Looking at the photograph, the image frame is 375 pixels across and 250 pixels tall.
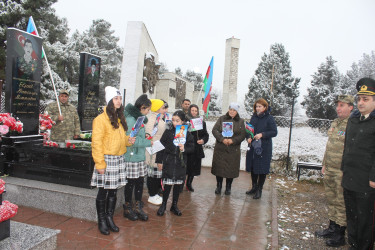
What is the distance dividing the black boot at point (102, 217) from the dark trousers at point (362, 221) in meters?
2.98

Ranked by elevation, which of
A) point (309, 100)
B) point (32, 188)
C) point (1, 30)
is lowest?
point (32, 188)

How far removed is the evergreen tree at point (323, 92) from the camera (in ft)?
62.3

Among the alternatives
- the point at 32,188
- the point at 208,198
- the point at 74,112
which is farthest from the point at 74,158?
the point at 208,198

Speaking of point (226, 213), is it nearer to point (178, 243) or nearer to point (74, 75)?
point (178, 243)

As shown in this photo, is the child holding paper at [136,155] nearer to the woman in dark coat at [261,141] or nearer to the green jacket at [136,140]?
the green jacket at [136,140]

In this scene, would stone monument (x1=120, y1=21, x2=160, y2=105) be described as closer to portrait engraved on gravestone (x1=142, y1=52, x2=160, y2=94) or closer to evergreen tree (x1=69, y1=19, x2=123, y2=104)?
portrait engraved on gravestone (x1=142, y1=52, x2=160, y2=94)

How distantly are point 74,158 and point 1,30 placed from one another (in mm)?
14693

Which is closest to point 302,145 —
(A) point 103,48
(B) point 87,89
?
(B) point 87,89

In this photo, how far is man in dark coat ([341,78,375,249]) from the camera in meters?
2.97

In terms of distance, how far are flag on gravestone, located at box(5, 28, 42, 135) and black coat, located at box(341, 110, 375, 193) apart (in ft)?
16.1

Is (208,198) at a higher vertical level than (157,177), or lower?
lower

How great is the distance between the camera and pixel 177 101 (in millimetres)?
11438

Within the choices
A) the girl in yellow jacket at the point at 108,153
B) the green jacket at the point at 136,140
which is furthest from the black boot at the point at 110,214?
the green jacket at the point at 136,140

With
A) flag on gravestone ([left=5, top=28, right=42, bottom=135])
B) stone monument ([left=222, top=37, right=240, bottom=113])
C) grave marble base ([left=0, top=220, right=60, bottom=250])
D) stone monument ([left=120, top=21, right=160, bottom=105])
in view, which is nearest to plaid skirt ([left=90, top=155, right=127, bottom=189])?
grave marble base ([left=0, top=220, right=60, bottom=250])
